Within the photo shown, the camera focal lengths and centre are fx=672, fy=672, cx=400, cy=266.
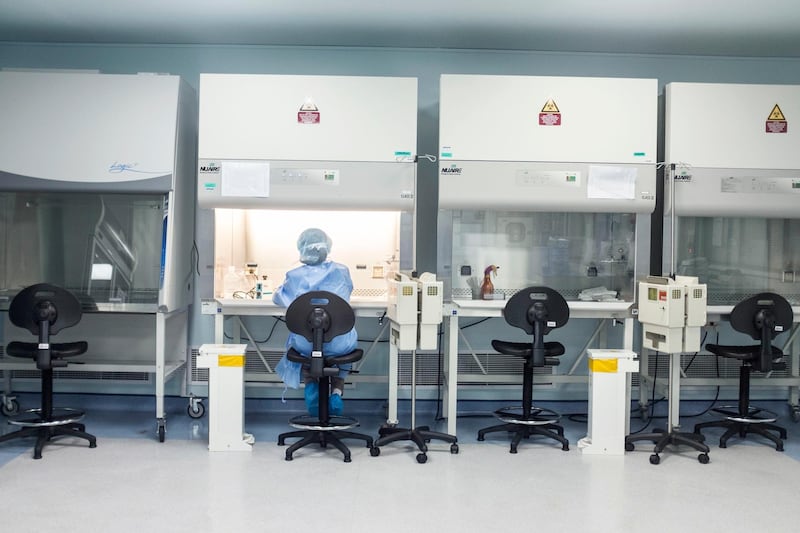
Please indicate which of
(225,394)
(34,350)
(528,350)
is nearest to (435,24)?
(528,350)

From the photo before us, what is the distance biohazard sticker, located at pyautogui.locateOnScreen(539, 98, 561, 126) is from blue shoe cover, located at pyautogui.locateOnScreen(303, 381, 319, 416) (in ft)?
6.38

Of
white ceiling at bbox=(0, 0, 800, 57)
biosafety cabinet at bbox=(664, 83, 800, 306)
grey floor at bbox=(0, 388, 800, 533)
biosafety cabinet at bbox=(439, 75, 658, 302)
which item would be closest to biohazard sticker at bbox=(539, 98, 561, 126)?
biosafety cabinet at bbox=(439, 75, 658, 302)

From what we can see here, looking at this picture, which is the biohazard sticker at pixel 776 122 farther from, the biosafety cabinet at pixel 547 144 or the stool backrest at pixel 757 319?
the stool backrest at pixel 757 319

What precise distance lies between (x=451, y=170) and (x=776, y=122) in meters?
1.89

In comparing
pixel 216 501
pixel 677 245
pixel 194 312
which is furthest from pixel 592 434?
pixel 194 312

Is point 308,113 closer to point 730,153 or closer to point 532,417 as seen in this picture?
point 532,417

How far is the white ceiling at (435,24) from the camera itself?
362cm

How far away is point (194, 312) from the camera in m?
4.42

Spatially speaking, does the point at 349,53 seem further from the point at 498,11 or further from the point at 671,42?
the point at 671,42

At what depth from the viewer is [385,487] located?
2.99 metres

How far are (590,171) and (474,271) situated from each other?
35.1 inches

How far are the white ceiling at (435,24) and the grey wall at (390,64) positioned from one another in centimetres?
7

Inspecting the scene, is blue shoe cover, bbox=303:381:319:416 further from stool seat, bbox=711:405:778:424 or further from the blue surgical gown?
stool seat, bbox=711:405:778:424

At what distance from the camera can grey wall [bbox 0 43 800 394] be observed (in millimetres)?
4410
